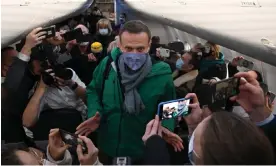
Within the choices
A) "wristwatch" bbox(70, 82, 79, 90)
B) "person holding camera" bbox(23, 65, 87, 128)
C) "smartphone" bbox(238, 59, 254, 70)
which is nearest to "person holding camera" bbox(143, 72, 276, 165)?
"person holding camera" bbox(23, 65, 87, 128)

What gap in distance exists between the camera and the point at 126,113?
1.42m

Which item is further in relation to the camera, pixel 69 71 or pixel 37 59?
pixel 69 71

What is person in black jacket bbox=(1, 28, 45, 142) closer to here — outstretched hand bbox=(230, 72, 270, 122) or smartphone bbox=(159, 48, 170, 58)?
outstretched hand bbox=(230, 72, 270, 122)

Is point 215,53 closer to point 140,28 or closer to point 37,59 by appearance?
point 140,28

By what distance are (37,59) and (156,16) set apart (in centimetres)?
265

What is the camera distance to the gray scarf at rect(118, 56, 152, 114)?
4.50 ft

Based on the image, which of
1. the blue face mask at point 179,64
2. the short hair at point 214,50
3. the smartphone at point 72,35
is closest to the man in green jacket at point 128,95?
the blue face mask at point 179,64

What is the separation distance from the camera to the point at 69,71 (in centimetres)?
175

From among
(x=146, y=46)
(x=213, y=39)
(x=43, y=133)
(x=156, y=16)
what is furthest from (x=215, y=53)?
(x=156, y=16)

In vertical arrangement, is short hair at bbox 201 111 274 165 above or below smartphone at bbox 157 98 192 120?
above

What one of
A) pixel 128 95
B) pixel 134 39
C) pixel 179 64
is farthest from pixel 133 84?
pixel 179 64

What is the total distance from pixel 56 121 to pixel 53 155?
0.65m

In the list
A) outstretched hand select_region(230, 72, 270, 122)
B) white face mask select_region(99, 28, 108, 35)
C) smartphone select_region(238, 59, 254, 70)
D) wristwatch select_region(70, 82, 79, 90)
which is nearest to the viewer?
outstretched hand select_region(230, 72, 270, 122)

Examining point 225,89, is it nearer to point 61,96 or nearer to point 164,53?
point 61,96
